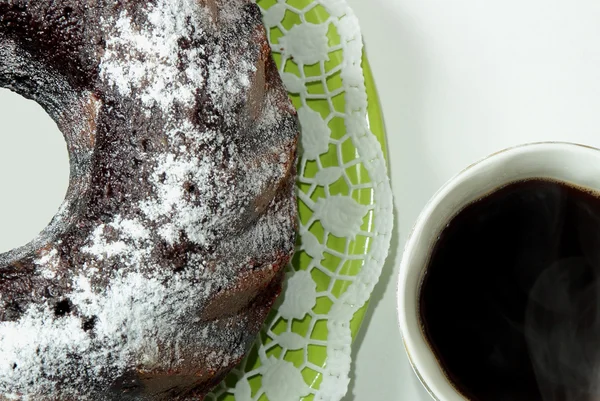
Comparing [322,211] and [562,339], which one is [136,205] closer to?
[322,211]

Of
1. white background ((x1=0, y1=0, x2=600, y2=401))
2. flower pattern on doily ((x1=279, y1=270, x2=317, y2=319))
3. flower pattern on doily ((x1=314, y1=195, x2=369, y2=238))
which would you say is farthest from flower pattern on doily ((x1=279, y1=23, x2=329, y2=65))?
flower pattern on doily ((x1=279, y1=270, x2=317, y2=319))

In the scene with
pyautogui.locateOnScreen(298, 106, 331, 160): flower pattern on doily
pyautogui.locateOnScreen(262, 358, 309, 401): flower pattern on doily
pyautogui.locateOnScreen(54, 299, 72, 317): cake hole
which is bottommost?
pyautogui.locateOnScreen(262, 358, 309, 401): flower pattern on doily

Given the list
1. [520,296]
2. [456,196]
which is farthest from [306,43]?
[520,296]

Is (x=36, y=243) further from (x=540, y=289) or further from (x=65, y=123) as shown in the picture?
(x=540, y=289)

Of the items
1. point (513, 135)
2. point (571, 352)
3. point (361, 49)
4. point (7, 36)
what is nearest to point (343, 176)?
point (361, 49)

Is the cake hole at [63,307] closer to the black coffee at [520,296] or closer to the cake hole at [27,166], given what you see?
the cake hole at [27,166]

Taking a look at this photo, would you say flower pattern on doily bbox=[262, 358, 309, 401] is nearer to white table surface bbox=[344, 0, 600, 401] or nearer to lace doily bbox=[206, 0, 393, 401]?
lace doily bbox=[206, 0, 393, 401]
